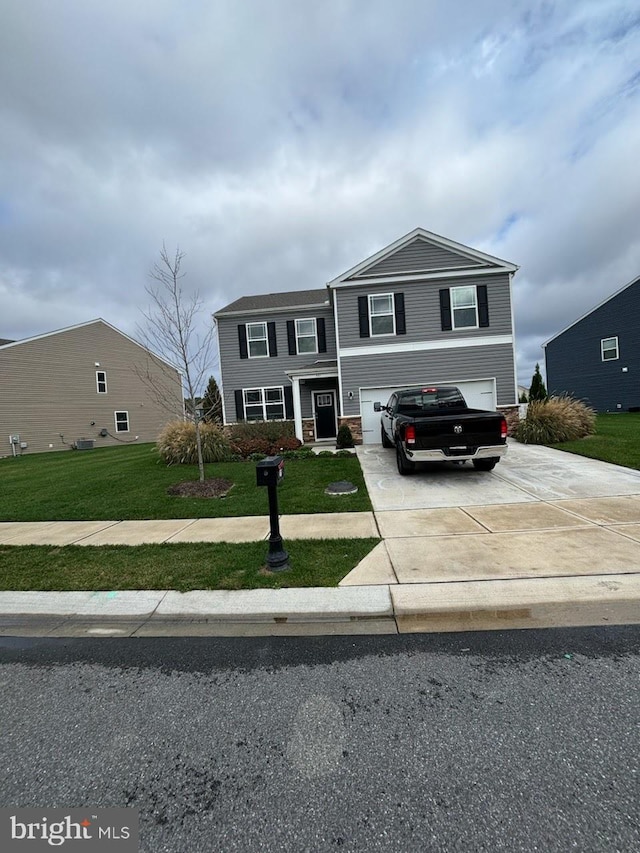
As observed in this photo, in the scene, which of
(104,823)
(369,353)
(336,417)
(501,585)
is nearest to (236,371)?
(336,417)

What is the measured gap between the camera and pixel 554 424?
40.0 feet

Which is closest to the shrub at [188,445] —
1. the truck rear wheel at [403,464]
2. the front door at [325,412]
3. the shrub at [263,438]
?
the shrub at [263,438]

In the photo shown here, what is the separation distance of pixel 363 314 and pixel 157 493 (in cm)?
979

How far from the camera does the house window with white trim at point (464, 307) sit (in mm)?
14320

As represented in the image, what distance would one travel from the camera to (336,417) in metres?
16.3

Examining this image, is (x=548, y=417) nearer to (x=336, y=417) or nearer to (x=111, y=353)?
(x=336, y=417)

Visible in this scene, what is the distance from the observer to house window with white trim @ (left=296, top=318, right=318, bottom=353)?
1675cm

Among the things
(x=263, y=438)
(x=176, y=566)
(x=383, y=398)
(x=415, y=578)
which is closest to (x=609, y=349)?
(x=383, y=398)

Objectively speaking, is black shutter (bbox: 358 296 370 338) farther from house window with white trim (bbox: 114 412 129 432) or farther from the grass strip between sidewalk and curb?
house window with white trim (bbox: 114 412 129 432)

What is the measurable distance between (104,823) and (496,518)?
17.2ft

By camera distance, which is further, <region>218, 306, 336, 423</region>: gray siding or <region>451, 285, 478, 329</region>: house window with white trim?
<region>218, 306, 336, 423</region>: gray siding

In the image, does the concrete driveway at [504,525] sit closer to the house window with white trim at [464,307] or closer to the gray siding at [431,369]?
the gray siding at [431,369]

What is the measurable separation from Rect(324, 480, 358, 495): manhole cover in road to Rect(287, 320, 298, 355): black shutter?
381 inches

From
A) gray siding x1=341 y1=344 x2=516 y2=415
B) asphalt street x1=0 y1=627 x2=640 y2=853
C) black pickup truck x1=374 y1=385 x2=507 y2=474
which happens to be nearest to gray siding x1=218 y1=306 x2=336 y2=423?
gray siding x1=341 y1=344 x2=516 y2=415
